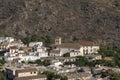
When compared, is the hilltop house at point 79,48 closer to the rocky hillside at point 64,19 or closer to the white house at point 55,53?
the white house at point 55,53

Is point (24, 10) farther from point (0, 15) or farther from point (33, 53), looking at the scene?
point (33, 53)

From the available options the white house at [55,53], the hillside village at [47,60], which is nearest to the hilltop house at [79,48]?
the hillside village at [47,60]

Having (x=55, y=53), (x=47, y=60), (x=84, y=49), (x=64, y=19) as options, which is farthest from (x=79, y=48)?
(x=64, y=19)

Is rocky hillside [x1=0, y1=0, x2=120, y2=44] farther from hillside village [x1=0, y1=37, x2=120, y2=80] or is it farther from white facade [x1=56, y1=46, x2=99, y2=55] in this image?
hillside village [x1=0, y1=37, x2=120, y2=80]

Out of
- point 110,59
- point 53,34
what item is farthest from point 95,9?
point 110,59

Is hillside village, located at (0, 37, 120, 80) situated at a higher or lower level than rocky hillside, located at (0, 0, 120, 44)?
lower

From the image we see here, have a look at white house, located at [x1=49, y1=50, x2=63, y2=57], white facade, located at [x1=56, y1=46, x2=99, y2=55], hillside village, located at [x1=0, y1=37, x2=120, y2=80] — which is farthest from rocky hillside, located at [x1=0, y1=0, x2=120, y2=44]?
white house, located at [x1=49, y1=50, x2=63, y2=57]

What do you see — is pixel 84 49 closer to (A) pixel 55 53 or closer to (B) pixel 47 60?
(A) pixel 55 53
